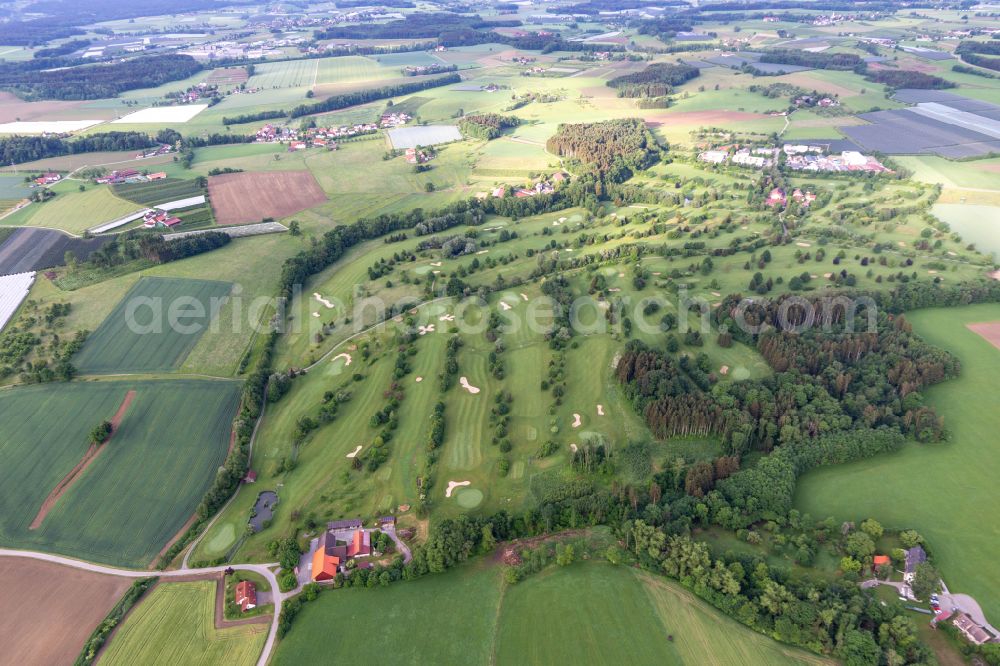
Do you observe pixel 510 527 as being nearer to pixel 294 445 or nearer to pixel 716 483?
pixel 716 483

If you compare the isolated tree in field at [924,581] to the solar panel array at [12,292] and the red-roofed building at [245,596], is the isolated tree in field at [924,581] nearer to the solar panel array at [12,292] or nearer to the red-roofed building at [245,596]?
the red-roofed building at [245,596]

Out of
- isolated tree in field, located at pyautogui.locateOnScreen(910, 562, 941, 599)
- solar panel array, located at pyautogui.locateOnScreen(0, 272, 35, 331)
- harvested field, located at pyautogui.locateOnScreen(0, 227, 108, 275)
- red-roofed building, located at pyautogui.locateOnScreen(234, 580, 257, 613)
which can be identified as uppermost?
harvested field, located at pyautogui.locateOnScreen(0, 227, 108, 275)

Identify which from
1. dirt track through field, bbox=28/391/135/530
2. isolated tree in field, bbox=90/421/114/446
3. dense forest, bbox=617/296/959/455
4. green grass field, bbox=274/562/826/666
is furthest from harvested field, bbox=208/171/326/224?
green grass field, bbox=274/562/826/666

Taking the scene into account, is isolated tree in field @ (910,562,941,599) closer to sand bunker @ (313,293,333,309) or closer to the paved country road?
the paved country road

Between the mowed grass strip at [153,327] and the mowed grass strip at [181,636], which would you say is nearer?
the mowed grass strip at [181,636]

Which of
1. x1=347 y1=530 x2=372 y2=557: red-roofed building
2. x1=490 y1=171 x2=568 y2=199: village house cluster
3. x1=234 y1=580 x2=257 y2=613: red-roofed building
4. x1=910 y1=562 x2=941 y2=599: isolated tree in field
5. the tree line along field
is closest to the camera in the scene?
x1=910 y1=562 x2=941 y2=599: isolated tree in field

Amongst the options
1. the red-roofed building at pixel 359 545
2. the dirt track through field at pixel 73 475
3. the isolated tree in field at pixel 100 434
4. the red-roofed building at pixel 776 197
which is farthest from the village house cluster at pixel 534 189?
the red-roofed building at pixel 359 545

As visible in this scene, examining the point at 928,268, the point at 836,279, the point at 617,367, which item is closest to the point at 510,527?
the point at 617,367
